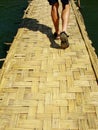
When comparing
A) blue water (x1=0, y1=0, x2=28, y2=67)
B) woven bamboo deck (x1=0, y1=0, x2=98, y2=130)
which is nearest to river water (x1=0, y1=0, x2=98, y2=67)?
blue water (x1=0, y1=0, x2=28, y2=67)

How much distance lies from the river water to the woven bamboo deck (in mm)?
2864

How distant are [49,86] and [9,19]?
8.42m

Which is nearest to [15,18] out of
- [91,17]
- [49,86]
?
[91,17]

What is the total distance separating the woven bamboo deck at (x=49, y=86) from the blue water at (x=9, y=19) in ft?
9.24

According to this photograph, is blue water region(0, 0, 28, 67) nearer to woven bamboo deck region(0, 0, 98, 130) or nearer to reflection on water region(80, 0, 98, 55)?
reflection on water region(80, 0, 98, 55)

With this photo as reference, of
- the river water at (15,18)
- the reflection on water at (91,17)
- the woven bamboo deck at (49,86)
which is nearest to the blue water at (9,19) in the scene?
the river water at (15,18)

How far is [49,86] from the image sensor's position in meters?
5.03

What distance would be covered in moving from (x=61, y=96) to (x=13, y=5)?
1072 centimetres

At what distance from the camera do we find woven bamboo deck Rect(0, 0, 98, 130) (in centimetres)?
411

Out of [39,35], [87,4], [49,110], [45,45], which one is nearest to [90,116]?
[49,110]

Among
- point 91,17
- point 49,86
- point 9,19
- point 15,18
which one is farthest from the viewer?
point 15,18

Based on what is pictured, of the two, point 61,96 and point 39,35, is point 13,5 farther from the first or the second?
point 61,96

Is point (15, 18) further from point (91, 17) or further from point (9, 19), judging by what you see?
point (91, 17)

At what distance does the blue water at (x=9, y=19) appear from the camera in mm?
10492
